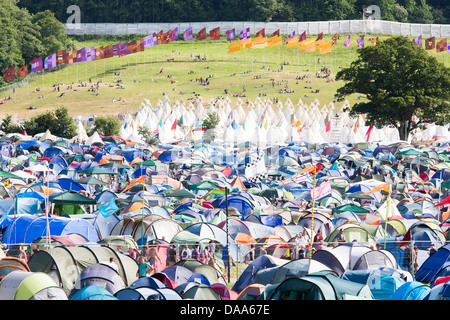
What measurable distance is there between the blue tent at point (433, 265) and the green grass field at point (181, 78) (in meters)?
61.6

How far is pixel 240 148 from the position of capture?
4319cm

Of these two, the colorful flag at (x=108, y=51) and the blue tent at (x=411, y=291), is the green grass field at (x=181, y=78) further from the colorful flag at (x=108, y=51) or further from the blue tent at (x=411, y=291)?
the blue tent at (x=411, y=291)

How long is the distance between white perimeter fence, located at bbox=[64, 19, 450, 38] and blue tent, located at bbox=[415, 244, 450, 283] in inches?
3689

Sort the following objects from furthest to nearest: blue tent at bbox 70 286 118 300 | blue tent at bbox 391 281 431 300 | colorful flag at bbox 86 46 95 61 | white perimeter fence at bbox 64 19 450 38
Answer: white perimeter fence at bbox 64 19 450 38, colorful flag at bbox 86 46 95 61, blue tent at bbox 391 281 431 300, blue tent at bbox 70 286 118 300

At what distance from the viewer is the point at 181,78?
8969 centimetres

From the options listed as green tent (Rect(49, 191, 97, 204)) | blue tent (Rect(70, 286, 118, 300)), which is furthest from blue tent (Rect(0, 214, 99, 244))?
blue tent (Rect(70, 286, 118, 300))

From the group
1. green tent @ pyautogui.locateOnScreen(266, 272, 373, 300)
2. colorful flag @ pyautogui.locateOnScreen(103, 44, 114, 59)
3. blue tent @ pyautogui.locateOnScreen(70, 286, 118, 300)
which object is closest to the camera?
green tent @ pyautogui.locateOnScreen(266, 272, 373, 300)

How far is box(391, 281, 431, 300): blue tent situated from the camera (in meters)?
12.8

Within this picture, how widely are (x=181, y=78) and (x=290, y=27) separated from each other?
82.6ft

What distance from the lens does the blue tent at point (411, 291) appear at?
1284 centimetres

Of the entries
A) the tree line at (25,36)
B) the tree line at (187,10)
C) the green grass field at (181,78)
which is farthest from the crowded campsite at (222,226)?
the tree line at (187,10)

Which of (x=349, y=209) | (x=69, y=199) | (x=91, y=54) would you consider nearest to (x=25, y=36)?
(x=91, y=54)

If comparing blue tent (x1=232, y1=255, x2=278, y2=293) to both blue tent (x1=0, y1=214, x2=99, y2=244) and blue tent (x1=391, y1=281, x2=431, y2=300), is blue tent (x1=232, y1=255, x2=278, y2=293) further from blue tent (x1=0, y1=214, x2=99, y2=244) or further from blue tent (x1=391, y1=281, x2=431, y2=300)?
blue tent (x1=0, y1=214, x2=99, y2=244)
